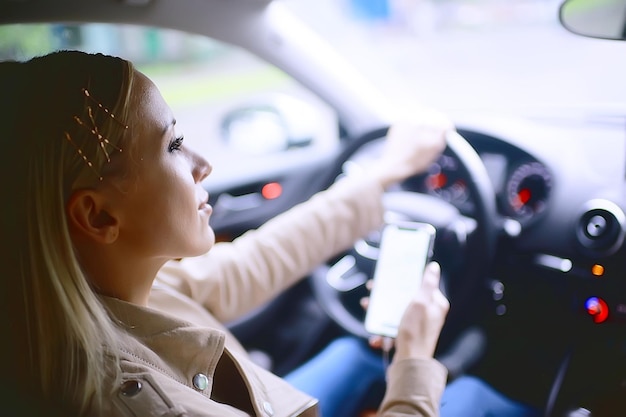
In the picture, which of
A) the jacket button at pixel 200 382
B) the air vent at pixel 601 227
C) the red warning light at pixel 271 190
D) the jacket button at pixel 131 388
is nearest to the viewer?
the jacket button at pixel 131 388

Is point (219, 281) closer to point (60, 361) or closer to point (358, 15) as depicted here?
point (60, 361)

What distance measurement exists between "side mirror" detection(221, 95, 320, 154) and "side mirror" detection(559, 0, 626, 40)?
3.28 feet

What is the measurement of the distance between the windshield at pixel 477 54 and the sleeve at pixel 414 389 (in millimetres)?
693

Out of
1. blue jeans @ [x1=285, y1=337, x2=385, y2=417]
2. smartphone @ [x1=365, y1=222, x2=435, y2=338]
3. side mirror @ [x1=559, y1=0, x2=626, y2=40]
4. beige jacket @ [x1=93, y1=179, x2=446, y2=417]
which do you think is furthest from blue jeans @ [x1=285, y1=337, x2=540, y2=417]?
side mirror @ [x1=559, y1=0, x2=626, y2=40]

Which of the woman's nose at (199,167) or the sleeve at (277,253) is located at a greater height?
the woman's nose at (199,167)

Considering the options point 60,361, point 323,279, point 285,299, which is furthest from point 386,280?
point 60,361

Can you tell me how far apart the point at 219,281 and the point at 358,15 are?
7.92ft

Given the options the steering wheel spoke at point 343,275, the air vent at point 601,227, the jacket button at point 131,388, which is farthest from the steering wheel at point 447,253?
the jacket button at point 131,388

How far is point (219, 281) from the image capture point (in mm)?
1528

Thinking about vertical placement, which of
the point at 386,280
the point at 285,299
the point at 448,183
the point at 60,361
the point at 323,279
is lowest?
the point at 285,299

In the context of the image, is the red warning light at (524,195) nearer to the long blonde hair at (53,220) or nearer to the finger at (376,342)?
the finger at (376,342)

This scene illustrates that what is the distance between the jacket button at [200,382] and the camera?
3.67 ft

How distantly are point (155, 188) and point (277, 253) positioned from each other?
579 mm

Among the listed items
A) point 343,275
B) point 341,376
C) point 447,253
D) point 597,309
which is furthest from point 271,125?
point 597,309
